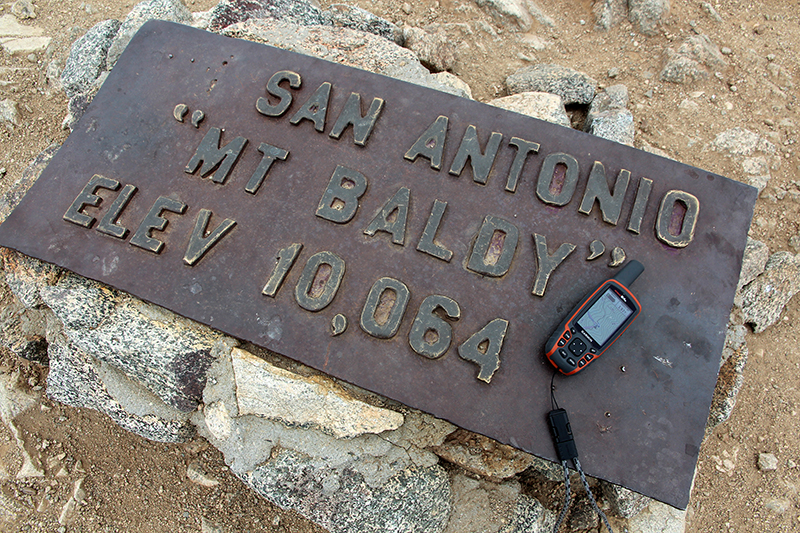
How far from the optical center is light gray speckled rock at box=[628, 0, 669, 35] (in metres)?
3.46

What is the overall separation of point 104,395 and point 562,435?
2082mm

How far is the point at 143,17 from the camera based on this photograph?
3070mm

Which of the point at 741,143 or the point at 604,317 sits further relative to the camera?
the point at 741,143

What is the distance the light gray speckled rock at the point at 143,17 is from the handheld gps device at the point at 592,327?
2954 mm

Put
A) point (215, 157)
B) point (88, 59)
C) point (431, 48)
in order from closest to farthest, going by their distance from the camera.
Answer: point (215, 157)
point (88, 59)
point (431, 48)

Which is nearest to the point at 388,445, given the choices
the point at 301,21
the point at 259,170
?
the point at 259,170

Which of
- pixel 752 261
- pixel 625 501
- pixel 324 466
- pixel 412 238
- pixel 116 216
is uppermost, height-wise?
pixel 412 238

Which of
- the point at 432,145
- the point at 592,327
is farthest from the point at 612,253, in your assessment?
the point at 432,145

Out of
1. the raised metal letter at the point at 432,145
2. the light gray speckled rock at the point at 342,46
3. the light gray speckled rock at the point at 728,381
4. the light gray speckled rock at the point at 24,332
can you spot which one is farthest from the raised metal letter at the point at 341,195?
the light gray speckled rock at the point at 728,381

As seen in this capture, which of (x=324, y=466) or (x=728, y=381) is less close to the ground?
(x=728, y=381)

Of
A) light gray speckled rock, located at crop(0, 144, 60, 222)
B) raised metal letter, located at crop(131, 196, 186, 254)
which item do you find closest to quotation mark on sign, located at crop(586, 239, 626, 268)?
raised metal letter, located at crop(131, 196, 186, 254)

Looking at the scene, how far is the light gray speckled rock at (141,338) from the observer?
2.18 meters

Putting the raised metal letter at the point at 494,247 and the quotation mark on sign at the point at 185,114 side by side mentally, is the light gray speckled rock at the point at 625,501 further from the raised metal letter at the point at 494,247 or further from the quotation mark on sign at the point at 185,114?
the quotation mark on sign at the point at 185,114

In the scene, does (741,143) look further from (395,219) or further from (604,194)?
(395,219)
